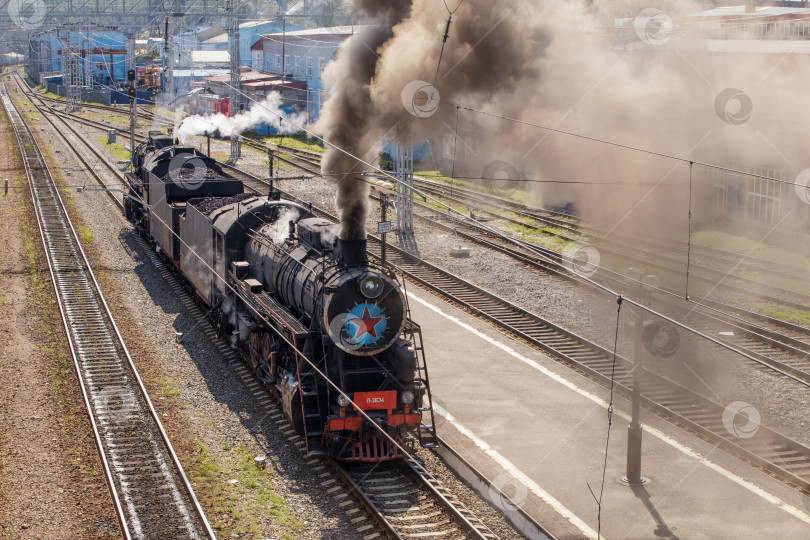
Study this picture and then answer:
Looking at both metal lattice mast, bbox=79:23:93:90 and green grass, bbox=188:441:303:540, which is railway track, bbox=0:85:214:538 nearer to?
green grass, bbox=188:441:303:540

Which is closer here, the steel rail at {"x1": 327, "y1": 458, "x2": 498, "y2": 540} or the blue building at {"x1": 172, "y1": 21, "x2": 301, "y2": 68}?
the steel rail at {"x1": 327, "y1": 458, "x2": 498, "y2": 540}

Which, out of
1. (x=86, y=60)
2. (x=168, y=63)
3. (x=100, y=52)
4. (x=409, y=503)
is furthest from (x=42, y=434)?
(x=100, y=52)

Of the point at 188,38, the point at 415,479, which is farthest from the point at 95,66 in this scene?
the point at 415,479

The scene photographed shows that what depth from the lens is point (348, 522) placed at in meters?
11.2

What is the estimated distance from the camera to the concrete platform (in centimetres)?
1116

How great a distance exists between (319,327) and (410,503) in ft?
10.4

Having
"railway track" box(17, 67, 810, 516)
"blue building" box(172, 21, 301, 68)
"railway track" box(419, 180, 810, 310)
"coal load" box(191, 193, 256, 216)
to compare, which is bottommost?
"railway track" box(17, 67, 810, 516)

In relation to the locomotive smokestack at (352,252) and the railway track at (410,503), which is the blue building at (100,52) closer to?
the locomotive smokestack at (352,252)

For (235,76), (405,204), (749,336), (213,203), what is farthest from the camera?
(235,76)

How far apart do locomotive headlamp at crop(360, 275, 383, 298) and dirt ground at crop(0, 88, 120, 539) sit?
4642mm

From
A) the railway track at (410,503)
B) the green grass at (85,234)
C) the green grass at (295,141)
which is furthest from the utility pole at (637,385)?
the green grass at (295,141)

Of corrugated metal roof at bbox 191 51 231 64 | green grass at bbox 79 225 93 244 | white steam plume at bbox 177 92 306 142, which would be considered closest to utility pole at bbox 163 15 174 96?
white steam plume at bbox 177 92 306 142

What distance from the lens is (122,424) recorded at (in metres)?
14.3

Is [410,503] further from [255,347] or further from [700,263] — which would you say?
[700,263]
